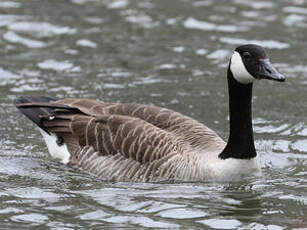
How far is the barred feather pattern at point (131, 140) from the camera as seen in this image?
10.3 meters

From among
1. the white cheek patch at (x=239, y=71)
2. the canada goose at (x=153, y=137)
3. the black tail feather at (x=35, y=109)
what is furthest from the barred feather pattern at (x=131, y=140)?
the white cheek patch at (x=239, y=71)

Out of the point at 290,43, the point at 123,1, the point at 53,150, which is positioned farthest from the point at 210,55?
the point at 53,150

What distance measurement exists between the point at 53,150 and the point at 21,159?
455 millimetres

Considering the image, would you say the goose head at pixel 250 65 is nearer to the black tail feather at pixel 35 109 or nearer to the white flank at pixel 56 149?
the white flank at pixel 56 149

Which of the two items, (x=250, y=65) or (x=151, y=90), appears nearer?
(x=250, y=65)

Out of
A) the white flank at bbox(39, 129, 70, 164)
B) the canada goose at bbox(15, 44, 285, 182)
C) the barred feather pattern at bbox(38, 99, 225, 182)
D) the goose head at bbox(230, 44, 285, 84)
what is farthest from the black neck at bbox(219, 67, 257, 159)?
the white flank at bbox(39, 129, 70, 164)

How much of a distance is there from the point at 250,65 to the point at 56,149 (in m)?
3.04

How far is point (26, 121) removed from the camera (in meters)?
12.9

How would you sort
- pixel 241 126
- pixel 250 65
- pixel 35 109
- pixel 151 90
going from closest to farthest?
pixel 250 65, pixel 241 126, pixel 35 109, pixel 151 90

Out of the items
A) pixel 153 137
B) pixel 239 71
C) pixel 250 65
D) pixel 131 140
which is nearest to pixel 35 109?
pixel 131 140

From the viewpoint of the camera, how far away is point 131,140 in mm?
10484

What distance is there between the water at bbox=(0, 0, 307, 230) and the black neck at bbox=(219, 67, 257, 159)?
368 mm

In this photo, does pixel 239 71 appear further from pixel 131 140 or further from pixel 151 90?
pixel 151 90

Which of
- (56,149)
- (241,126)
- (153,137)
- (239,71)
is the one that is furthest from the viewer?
(56,149)
